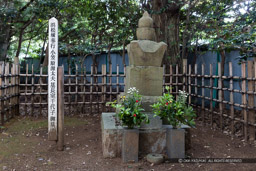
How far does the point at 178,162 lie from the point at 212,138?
6.17ft

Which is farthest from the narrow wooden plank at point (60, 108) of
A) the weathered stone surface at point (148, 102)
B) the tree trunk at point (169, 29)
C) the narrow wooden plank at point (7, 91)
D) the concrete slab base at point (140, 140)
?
the tree trunk at point (169, 29)

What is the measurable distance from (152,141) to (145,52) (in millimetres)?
1695

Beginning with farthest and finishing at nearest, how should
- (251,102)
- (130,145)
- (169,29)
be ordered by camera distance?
1. (169,29)
2. (251,102)
3. (130,145)

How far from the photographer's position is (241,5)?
642 cm

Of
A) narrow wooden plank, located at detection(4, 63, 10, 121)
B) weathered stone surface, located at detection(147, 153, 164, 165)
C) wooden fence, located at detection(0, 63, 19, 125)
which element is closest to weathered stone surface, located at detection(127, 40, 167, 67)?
weathered stone surface, located at detection(147, 153, 164, 165)

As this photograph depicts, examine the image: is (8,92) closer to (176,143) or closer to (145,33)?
(145,33)

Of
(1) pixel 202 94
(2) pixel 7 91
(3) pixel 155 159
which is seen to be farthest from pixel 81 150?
(1) pixel 202 94

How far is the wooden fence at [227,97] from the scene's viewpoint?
5.03 metres

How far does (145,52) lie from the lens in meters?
4.49

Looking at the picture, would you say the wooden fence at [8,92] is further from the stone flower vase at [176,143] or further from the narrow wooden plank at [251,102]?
the narrow wooden plank at [251,102]

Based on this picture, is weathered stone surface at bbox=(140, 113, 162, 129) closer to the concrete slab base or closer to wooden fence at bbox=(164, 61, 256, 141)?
the concrete slab base

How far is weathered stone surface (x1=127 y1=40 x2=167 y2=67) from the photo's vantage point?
4.50m

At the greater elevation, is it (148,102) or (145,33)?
(145,33)

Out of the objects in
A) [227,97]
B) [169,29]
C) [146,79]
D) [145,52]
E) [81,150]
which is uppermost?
[169,29]
